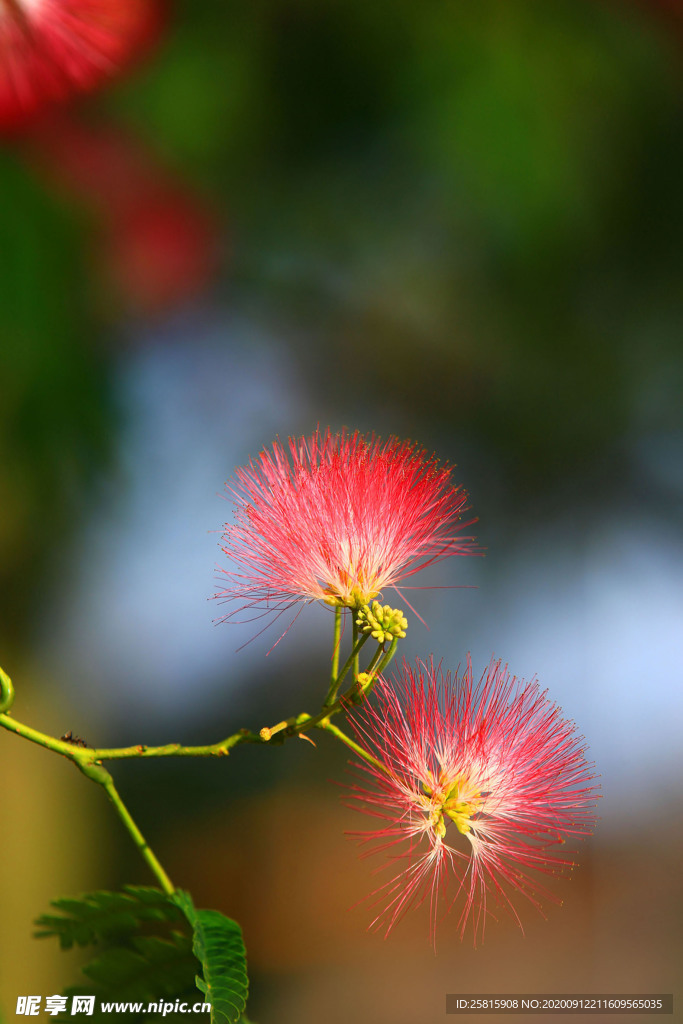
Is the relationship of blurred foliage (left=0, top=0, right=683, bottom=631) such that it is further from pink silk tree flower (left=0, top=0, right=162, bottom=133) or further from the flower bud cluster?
the flower bud cluster

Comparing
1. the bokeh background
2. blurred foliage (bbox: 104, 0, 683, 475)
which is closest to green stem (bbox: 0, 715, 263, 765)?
the bokeh background

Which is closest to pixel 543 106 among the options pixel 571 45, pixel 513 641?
pixel 571 45

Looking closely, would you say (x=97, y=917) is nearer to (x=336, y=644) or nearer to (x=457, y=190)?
(x=336, y=644)

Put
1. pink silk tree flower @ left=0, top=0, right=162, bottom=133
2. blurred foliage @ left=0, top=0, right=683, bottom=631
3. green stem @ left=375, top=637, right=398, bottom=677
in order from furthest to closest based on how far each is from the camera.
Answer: blurred foliage @ left=0, top=0, right=683, bottom=631 → pink silk tree flower @ left=0, top=0, right=162, bottom=133 → green stem @ left=375, top=637, right=398, bottom=677

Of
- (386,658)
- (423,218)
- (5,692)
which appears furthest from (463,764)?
(423,218)

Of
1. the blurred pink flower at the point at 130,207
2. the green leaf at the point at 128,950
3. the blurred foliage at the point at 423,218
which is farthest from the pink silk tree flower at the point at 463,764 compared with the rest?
the blurred pink flower at the point at 130,207

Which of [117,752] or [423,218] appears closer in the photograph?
[117,752]

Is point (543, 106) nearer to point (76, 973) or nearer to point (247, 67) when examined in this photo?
point (247, 67)
